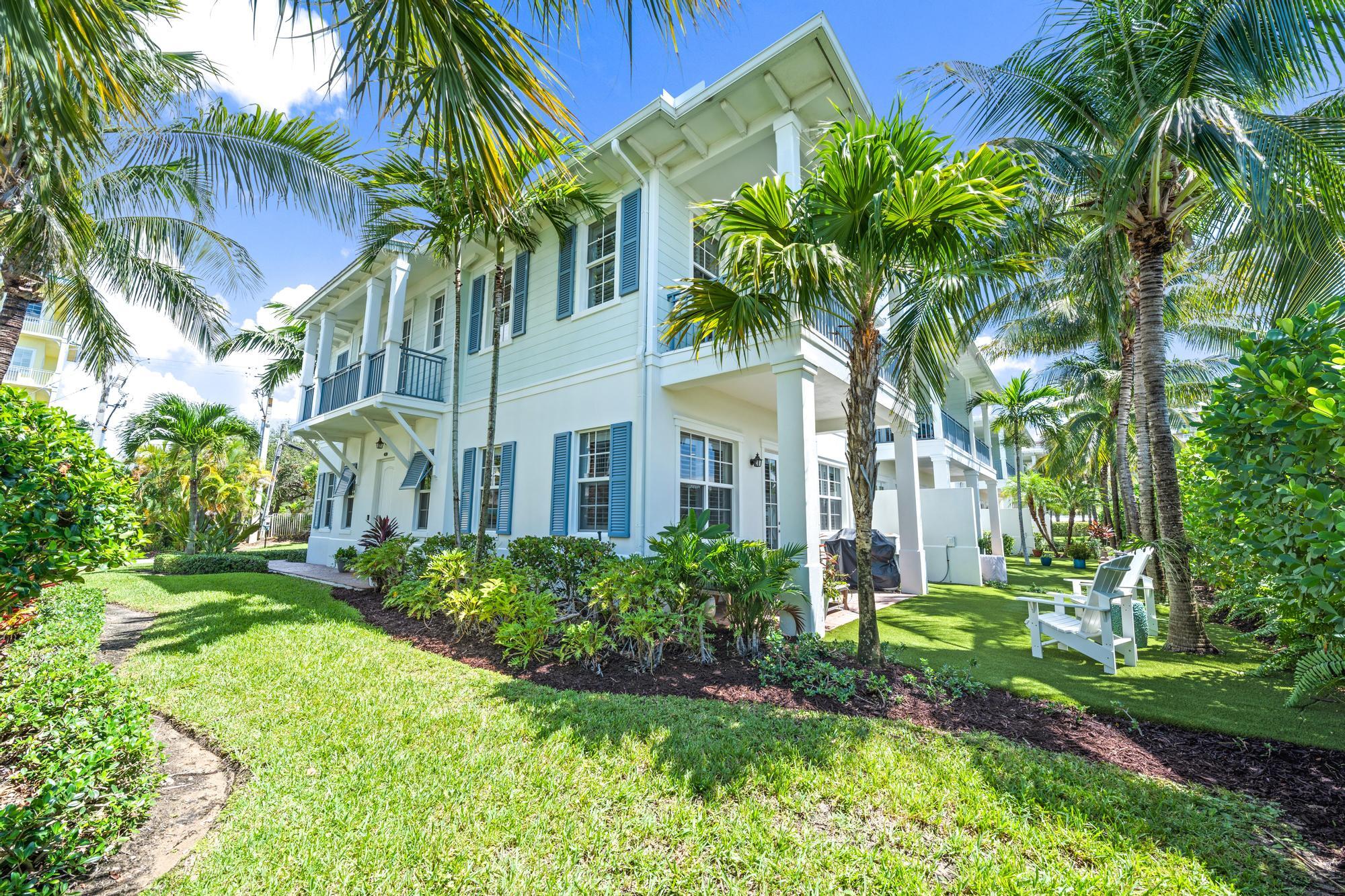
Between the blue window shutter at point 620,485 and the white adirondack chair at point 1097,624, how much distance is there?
4.78 metres

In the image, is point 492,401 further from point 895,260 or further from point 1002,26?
point 1002,26

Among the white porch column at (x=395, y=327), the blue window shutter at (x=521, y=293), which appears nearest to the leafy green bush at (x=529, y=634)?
the blue window shutter at (x=521, y=293)

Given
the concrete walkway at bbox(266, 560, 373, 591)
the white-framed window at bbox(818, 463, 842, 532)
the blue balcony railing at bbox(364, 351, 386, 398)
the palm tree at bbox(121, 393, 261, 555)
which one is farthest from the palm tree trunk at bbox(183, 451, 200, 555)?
the white-framed window at bbox(818, 463, 842, 532)

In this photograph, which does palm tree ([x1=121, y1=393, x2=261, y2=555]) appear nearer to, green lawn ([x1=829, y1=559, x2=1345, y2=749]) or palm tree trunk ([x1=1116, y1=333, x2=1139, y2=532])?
green lawn ([x1=829, y1=559, x2=1345, y2=749])

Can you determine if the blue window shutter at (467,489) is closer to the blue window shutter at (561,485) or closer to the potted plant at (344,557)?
the blue window shutter at (561,485)

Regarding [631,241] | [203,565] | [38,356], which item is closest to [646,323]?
[631,241]

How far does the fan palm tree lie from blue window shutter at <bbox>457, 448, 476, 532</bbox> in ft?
27.5

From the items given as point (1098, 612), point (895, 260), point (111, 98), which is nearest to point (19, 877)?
point (111, 98)

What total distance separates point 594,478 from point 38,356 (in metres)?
36.0

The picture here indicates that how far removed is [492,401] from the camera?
7.79m

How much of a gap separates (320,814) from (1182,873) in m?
3.93

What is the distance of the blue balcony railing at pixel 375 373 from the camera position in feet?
34.5

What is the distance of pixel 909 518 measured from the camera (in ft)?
34.7

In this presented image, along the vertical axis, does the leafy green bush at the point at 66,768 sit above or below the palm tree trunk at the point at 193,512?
below
